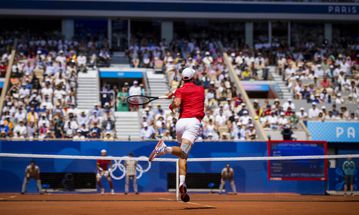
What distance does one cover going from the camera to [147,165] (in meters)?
28.3

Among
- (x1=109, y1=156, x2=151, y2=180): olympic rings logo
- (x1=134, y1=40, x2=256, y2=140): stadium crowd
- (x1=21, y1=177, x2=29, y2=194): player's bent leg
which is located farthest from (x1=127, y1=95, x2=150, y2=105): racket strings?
(x1=134, y1=40, x2=256, y2=140): stadium crowd

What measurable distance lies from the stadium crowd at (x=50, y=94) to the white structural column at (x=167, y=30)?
4.45m

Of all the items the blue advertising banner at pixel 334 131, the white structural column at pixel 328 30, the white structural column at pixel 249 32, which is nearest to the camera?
the blue advertising banner at pixel 334 131

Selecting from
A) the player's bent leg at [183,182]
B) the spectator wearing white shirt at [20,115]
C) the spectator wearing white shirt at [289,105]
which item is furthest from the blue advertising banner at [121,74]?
the player's bent leg at [183,182]

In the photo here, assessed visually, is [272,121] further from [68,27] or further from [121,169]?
[68,27]

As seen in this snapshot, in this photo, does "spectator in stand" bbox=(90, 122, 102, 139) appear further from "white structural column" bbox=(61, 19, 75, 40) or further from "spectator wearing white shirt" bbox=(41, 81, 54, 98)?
"white structural column" bbox=(61, 19, 75, 40)

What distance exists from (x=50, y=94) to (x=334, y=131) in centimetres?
1331

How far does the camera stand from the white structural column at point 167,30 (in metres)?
44.9

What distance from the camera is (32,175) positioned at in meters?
27.5

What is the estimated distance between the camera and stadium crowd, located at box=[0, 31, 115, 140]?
31.2 m

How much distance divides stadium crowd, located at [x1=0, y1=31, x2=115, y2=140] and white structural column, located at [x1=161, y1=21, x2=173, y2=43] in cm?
445

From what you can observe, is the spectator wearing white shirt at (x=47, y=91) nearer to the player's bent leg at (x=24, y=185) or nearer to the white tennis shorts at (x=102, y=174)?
the player's bent leg at (x=24, y=185)

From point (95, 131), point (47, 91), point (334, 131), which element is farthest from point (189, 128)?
point (47, 91)

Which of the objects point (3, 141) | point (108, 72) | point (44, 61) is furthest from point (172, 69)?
point (3, 141)
